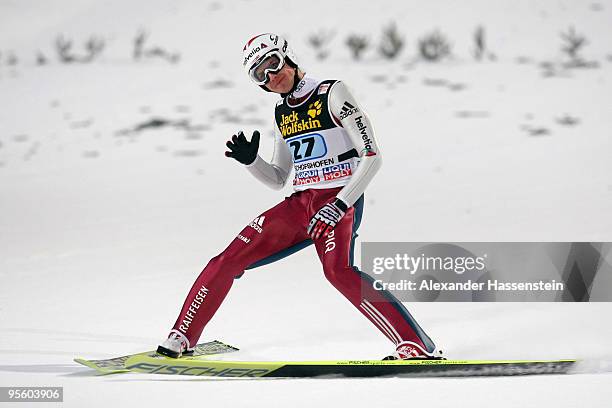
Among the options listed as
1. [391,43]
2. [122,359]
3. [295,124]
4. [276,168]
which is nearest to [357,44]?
[391,43]

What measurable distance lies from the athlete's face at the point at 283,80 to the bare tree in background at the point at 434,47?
12733 millimetres

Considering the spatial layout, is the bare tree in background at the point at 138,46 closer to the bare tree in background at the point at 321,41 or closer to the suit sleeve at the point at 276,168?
the bare tree in background at the point at 321,41

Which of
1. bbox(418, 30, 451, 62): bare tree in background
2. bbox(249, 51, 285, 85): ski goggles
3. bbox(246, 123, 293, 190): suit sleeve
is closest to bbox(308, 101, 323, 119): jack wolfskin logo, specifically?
bbox(249, 51, 285, 85): ski goggles

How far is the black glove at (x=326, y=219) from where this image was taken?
16.5ft

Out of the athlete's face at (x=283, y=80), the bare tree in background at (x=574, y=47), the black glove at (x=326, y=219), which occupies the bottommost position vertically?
the black glove at (x=326, y=219)

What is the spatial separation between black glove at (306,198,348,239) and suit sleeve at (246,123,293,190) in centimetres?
69

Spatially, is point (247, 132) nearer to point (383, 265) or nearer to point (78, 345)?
point (383, 265)

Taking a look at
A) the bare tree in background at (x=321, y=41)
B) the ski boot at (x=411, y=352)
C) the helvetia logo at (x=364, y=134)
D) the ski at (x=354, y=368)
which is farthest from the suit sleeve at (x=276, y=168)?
the bare tree in background at (x=321, y=41)

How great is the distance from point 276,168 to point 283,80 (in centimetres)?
62

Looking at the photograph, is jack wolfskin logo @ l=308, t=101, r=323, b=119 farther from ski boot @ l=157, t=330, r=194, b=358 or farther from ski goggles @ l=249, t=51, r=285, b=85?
ski boot @ l=157, t=330, r=194, b=358

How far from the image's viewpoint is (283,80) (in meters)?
5.37

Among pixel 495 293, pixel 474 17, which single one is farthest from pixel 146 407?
pixel 474 17

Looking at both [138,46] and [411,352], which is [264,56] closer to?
[411,352]

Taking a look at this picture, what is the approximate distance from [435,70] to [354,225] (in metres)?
12.3
